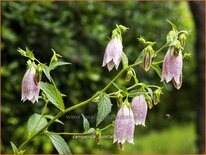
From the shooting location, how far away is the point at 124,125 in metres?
1.36

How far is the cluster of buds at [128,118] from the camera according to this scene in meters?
1.34

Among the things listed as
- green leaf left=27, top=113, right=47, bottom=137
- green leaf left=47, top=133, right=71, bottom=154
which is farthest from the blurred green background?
green leaf left=47, top=133, right=71, bottom=154

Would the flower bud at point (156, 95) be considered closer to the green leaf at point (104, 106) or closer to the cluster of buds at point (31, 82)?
the green leaf at point (104, 106)

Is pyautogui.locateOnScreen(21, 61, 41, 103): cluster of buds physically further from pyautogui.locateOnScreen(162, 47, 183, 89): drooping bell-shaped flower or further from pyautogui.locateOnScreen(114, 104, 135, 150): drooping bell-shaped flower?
pyautogui.locateOnScreen(162, 47, 183, 89): drooping bell-shaped flower

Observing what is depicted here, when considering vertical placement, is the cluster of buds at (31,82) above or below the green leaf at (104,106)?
above

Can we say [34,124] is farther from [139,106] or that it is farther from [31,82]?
[139,106]

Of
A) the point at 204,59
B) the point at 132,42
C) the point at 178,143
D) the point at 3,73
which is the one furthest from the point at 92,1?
the point at 178,143

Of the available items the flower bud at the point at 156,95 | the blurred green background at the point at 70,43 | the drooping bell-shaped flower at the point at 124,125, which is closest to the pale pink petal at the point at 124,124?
the drooping bell-shaped flower at the point at 124,125

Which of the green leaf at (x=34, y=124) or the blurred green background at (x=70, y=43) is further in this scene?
the blurred green background at (x=70, y=43)

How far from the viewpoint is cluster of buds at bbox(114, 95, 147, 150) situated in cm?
134

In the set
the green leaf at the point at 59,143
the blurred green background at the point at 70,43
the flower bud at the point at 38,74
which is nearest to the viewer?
the flower bud at the point at 38,74

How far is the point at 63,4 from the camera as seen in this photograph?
2811 mm

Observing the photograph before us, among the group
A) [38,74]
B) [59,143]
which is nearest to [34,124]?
[59,143]

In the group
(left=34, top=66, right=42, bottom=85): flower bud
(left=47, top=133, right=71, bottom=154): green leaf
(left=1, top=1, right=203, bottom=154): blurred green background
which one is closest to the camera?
(left=34, top=66, right=42, bottom=85): flower bud
